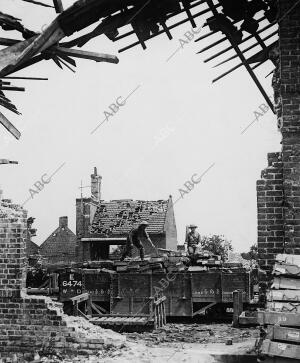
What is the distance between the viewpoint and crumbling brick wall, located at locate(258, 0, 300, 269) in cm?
647

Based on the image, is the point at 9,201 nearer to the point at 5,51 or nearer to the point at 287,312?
the point at 5,51

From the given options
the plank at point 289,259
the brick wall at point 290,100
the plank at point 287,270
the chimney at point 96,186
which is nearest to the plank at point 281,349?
the plank at point 287,270

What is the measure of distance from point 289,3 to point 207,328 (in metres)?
8.97

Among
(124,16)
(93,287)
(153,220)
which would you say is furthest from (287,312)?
(153,220)

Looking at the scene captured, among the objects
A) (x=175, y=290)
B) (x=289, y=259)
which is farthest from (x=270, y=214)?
(x=175, y=290)

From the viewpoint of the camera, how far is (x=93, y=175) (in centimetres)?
3275

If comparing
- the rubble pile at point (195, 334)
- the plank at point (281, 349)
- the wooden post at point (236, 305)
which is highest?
the plank at point (281, 349)

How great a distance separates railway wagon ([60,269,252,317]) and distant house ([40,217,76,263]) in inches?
972

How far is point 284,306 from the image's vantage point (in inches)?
216

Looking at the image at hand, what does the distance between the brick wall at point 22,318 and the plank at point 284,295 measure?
8.70ft

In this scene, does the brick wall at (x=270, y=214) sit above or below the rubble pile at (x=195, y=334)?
above

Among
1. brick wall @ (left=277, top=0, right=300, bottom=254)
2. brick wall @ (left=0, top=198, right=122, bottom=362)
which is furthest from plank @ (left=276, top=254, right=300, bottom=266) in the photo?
brick wall @ (left=0, top=198, right=122, bottom=362)

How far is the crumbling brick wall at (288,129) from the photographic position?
647 centimetres

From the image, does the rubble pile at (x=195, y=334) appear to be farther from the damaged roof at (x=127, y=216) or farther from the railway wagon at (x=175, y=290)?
the damaged roof at (x=127, y=216)
